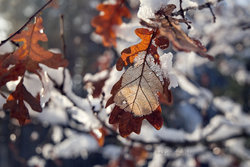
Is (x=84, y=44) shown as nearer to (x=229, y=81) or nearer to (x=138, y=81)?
(x=229, y=81)

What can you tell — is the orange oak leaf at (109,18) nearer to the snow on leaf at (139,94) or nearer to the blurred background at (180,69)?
the blurred background at (180,69)

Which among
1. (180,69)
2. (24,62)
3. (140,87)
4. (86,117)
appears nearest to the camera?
(140,87)

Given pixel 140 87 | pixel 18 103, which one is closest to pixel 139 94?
pixel 140 87

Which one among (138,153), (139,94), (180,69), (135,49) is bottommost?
(138,153)

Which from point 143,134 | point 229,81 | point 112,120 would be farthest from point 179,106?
point 112,120

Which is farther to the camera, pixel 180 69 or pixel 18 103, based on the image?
pixel 180 69

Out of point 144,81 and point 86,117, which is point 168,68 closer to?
point 144,81
